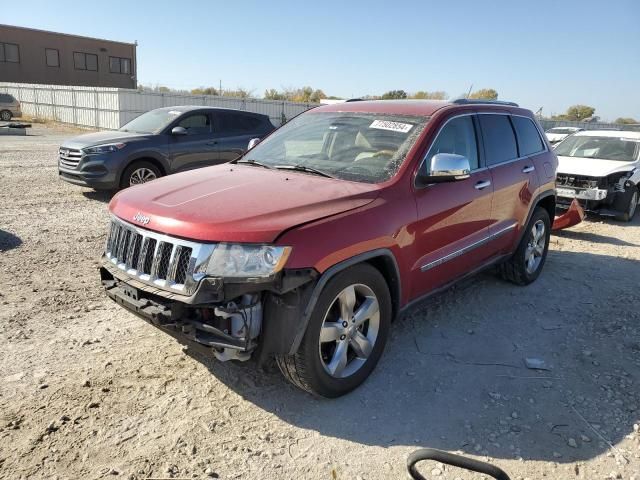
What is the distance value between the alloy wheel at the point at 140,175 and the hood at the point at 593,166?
25.0ft

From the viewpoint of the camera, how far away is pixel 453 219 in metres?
4.07

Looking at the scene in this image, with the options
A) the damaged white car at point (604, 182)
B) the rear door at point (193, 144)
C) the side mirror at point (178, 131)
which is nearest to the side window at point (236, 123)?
the rear door at point (193, 144)

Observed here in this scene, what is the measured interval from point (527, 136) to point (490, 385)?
313cm

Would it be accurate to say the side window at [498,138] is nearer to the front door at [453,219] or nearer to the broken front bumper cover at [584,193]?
the front door at [453,219]

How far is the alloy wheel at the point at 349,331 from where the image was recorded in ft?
10.5

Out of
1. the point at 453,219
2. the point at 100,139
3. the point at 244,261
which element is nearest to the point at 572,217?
the point at 453,219

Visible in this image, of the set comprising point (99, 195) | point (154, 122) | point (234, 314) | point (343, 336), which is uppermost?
point (154, 122)

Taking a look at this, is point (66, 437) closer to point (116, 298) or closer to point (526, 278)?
point (116, 298)

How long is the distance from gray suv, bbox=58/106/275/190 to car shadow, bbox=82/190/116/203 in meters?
0.24

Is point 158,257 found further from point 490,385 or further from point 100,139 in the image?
point 100,139

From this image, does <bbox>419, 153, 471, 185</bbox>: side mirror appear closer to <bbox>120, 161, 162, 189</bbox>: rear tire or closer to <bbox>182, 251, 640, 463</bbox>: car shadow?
<bbox>182, 251, 640, 463</bbox>: car shadow

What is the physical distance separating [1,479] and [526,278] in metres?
4.94

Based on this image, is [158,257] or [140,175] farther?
[140,175]

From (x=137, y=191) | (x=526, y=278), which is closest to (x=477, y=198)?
(x=526, y=278)
